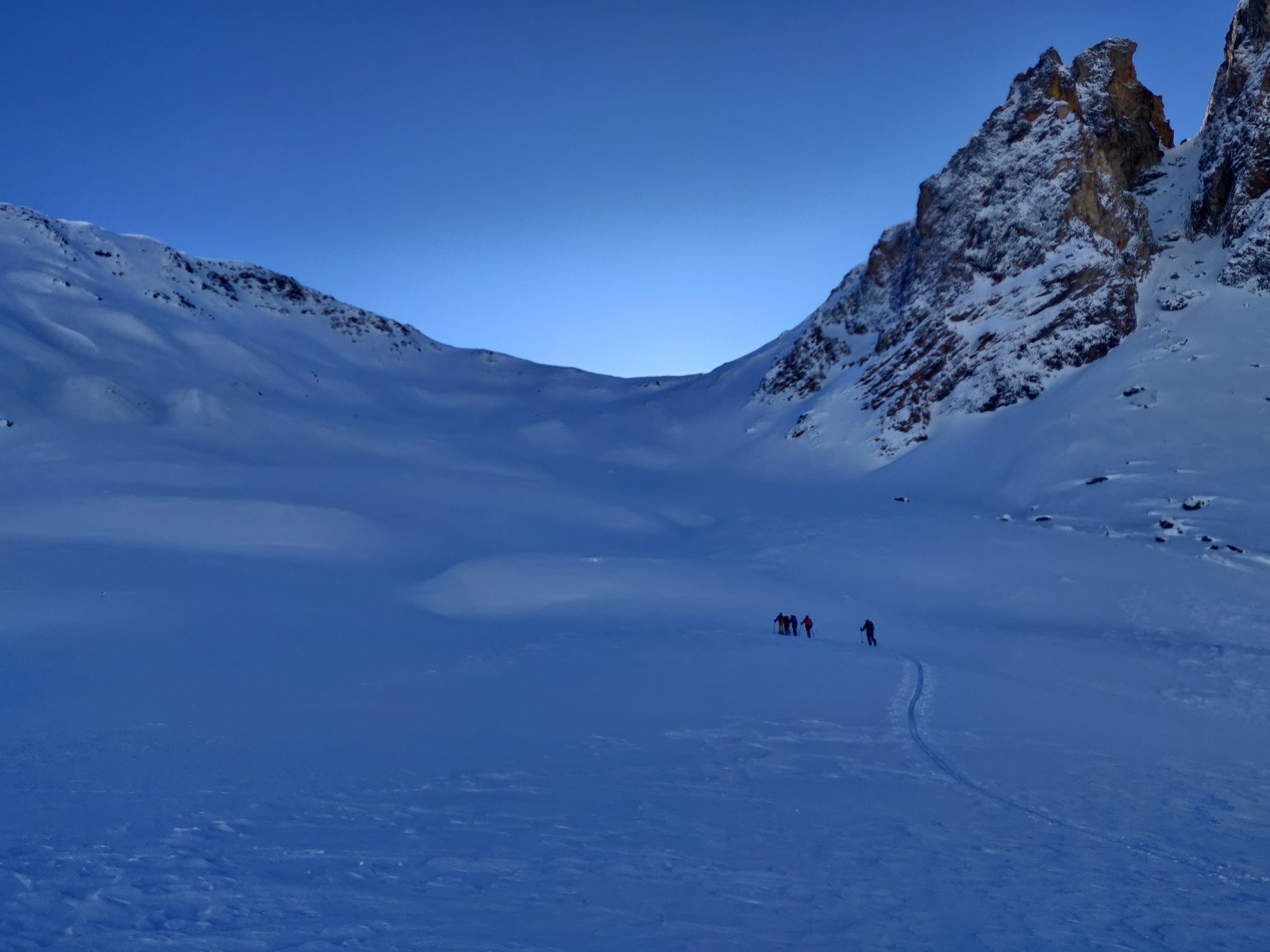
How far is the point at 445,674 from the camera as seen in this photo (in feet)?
60.3

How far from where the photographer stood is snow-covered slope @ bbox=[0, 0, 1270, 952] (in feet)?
24.6

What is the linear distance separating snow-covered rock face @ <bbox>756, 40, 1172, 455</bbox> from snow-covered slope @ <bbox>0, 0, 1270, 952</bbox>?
1.34 ft

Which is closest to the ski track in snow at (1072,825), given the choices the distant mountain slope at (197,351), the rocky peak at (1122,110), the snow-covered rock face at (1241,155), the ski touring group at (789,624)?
the ski touring group at (789,624)

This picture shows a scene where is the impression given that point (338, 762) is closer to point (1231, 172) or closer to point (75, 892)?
point (75, 892)

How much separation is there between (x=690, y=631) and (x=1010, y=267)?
155 ft

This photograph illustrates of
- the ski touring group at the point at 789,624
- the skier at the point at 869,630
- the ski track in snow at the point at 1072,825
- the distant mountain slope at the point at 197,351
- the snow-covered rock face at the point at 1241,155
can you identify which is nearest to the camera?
the ski track in snow at the point at 1072,825

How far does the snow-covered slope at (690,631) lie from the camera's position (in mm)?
7512

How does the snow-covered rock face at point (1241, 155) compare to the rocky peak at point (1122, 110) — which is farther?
the rocky peak at point (1122, 110)

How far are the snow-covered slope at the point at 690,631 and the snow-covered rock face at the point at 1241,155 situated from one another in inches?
50.9

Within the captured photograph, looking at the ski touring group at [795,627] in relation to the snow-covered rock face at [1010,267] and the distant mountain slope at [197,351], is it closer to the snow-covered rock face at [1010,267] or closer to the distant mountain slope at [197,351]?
the snow-covered rock face at [1010,267]

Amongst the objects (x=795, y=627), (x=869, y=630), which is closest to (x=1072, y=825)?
(x=869, y=630)

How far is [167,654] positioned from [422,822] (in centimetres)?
1314

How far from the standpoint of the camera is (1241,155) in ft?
174

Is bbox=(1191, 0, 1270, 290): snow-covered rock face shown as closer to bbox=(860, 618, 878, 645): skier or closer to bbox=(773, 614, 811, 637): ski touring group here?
bbox=(860, 618, 878, 645): skier
